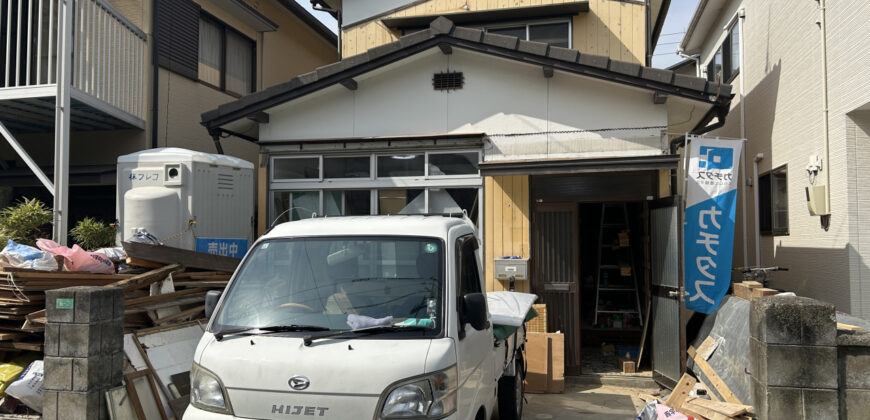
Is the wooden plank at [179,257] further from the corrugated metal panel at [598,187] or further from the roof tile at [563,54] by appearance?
the roof tile at [563,54]

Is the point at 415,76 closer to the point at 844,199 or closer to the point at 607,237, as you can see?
the point at 607,237

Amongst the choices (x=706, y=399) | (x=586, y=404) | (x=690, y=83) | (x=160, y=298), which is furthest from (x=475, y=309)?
(x=690, y=83)

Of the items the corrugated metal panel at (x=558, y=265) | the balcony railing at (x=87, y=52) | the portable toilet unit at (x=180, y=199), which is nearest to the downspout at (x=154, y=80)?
the balcony railing at (x=87, y=52)

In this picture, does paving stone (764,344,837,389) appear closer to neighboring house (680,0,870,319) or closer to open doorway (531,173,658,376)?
neighboring house (680,0,870,319)

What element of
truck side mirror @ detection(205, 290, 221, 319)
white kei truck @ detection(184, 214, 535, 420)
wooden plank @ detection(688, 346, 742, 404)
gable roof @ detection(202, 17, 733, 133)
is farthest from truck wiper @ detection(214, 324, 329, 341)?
gable roof @ detection(202, 17, 733, 133)

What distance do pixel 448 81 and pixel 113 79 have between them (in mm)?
5256

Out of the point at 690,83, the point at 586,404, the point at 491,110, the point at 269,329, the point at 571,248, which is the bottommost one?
the point at 586,404

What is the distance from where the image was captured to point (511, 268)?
312 inches

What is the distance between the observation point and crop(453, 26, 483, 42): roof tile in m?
8.05

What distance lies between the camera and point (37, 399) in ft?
→ 17.8

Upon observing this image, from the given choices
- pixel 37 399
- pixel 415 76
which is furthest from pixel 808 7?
pixel 37 399

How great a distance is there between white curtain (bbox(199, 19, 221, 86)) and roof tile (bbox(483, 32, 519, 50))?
20.5 ft

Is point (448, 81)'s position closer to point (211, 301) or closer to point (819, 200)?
point (819, 200)

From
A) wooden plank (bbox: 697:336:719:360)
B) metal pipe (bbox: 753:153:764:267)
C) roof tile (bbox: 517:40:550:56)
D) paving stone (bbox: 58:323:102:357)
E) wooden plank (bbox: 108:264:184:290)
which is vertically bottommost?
wooden plank (bbox: 697:336:719:360)
